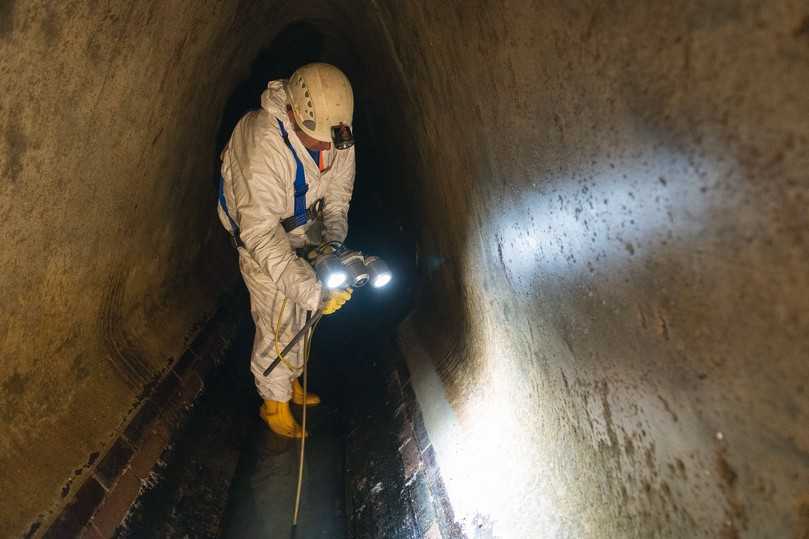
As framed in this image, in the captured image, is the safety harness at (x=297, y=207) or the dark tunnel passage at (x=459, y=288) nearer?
the dark tunnel passage at (x=459, y=288)

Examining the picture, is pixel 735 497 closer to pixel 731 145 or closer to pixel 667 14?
pixel 731 145

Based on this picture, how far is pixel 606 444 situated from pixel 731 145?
1014mm

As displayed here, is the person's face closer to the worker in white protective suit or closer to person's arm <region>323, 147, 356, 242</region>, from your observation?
the worker in white protective suit

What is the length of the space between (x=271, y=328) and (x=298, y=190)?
1126 millimetres

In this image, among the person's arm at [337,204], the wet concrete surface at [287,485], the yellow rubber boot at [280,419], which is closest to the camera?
the wet concrete surface at [287,485]

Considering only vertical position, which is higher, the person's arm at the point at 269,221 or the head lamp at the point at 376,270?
the person's arm at the point at 269,221

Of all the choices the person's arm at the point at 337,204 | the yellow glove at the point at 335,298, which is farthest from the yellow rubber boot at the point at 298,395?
the person's arm at the point at 337,204

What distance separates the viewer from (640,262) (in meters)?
1.26

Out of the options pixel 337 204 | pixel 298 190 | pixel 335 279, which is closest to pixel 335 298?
pixel 335 279

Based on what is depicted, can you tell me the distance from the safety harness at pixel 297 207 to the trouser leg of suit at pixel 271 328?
0.25m

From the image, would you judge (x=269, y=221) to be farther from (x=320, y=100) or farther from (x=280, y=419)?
(x=280, y=419)

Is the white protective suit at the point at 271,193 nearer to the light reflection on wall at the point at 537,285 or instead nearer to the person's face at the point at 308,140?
the person's face at the point at 308,140

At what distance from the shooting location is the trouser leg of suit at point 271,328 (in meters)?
3.54

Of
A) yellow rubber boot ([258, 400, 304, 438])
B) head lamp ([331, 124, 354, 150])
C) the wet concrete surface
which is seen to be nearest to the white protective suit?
head lamp ([331, 124, 354, 150])
